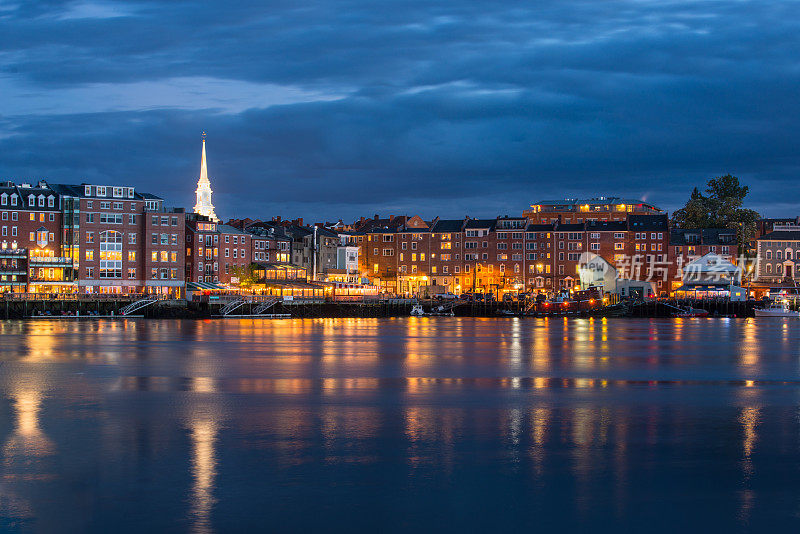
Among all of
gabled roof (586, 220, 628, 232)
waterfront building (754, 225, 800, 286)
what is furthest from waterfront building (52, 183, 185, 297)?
waterfront building (754, 225, 800, 286)

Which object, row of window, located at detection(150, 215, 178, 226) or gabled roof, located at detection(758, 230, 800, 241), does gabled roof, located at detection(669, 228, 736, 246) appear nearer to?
gabled roof, located at detection(758, 230, 800, 241)

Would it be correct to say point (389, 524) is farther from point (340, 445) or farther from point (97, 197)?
point (97, 197)

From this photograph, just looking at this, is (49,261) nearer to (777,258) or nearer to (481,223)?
(481,223)

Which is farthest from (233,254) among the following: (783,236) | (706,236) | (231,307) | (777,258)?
(783,236)

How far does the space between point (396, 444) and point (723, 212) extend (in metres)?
135

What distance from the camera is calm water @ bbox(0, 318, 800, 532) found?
51.0 feet

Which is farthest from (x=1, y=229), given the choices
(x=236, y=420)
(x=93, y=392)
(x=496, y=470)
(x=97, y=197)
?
(x=496, y=470)

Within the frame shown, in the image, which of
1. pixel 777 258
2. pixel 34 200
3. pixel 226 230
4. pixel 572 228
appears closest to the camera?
pixel 34 200

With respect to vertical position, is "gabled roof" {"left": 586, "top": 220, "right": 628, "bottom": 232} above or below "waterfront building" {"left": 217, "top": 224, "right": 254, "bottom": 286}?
above

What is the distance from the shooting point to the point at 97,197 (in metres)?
109

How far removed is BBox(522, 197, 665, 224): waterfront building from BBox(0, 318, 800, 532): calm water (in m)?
128

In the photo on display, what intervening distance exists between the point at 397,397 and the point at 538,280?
362ft

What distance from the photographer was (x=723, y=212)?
146m

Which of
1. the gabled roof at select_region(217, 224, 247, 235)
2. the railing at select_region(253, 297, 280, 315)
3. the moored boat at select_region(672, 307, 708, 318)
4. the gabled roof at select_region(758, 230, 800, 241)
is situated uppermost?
the gabled roof at select_region(217, 224, 247, 235)
